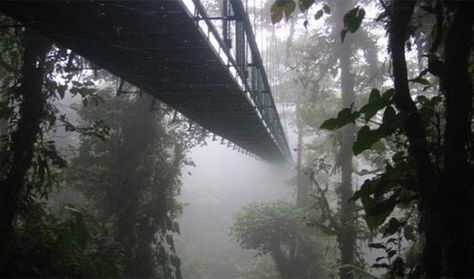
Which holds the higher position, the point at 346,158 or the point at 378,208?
the point at 346,158

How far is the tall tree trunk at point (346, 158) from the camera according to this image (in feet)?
23.2

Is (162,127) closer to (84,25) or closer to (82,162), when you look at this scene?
(82,162)

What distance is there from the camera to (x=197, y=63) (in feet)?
9.28

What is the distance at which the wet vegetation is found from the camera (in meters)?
1.52

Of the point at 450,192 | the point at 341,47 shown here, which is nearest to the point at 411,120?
the point at 450,192

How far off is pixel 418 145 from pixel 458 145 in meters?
0.14

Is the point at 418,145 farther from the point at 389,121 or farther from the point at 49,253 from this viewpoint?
the point at 49,253

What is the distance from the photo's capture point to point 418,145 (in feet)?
4.99

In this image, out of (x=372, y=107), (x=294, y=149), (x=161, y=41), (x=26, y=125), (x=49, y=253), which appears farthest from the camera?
(x=294, y=149)

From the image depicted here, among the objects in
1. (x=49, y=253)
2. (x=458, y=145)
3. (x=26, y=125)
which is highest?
(x=26, y=125)

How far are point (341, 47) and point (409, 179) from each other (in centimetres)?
703

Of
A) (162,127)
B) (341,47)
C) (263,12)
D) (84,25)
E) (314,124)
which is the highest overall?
(263,12)

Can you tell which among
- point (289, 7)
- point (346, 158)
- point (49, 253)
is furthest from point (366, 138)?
point (346, 158)

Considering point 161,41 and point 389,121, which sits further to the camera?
point 161,41
